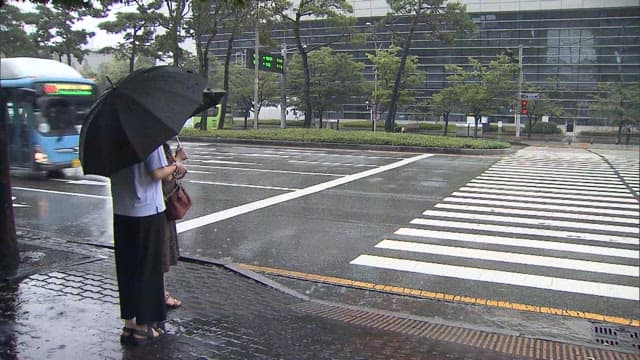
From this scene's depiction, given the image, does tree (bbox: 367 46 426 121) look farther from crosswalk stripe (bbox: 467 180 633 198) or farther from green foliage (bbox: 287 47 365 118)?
crosswalk stripe (bbox: 467 180 633 198)

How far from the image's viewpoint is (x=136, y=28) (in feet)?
127

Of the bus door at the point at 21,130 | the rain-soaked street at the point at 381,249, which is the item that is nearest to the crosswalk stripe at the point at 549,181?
the rain-soaked street at the point at 381,249

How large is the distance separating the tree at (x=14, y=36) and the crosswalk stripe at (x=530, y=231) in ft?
119

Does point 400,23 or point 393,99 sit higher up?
A: point 400,23

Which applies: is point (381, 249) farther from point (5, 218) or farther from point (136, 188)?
point (136, 188)

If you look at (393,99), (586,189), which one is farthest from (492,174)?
(393,99)

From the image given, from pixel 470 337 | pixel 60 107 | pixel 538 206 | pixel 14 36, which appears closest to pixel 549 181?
pixel 538 206

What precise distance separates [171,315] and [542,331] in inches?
134

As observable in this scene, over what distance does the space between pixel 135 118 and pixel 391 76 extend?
42107mm

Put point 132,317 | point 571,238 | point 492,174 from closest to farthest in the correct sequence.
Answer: point 132,317, point 571,238, point 492,174

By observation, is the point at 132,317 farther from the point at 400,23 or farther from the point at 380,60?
the point at 400,23

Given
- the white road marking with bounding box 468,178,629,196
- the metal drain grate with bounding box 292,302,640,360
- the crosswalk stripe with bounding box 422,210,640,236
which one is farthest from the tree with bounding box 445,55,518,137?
the metal drain grate with bounding box 292,302,640,360

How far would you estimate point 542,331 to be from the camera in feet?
17.0

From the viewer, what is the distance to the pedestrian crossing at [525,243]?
684cm
